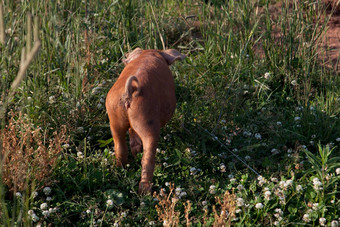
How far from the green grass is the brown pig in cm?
22

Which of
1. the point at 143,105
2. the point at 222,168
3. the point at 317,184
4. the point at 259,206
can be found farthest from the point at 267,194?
the point at 143,105

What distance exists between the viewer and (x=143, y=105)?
271 centimetres

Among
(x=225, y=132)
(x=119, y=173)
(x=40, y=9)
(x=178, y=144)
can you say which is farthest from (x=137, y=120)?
(x=40, y=9)

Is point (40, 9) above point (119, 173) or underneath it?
above

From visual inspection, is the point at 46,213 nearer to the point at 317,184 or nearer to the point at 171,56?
the point at 171,56

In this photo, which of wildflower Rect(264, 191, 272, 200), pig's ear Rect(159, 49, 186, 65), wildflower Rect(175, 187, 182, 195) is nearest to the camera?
wildflower Rect(264, 191, 272, 200)

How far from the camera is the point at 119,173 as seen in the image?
121 inches

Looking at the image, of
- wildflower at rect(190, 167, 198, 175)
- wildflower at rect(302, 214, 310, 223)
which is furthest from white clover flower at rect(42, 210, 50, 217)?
wildflower at rect(302, 214, 310, 223)

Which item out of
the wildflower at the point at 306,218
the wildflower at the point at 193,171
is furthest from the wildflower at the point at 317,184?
the wildflower at the point at 193,171

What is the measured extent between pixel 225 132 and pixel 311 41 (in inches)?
47.1

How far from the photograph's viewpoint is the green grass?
8.97 feet

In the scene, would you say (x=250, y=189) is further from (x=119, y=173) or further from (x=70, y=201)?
(x=70, y=201)

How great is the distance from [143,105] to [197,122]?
1.04 meters

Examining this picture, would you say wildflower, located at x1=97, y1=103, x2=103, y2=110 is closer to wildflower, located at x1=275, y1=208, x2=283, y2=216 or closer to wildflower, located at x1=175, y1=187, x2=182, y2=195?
wildflower, located at x1=175, y1=187, x2=182, y2=195
